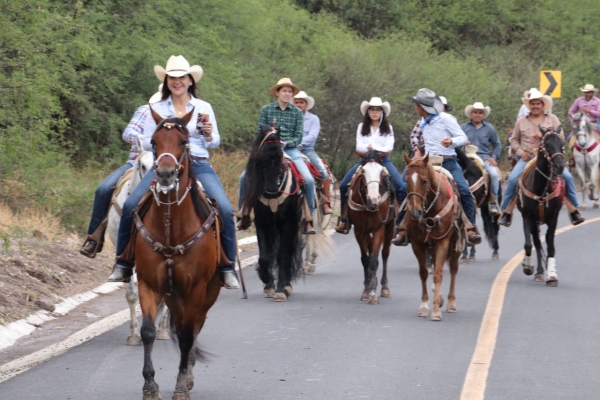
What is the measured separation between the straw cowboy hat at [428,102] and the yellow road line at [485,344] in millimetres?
2493

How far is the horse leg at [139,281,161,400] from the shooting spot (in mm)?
7973

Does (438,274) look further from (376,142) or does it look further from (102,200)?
(102,200)

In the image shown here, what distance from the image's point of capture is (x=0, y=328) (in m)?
10.8

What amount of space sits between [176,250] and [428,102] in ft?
20.8

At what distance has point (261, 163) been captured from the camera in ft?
44.4

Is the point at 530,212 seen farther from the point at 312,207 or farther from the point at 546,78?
the point at 546,78

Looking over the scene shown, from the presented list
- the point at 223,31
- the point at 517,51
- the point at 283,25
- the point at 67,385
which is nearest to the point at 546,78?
the point at 283,25

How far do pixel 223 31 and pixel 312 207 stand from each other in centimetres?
1212

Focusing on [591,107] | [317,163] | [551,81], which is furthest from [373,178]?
[551,81]

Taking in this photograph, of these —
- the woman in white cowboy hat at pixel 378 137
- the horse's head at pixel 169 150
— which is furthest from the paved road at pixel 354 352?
the horse's head at pixel 169 150

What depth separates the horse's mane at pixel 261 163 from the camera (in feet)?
43.8

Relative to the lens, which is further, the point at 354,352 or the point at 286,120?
the point at 286,120

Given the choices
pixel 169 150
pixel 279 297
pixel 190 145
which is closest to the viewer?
pixel 169 150

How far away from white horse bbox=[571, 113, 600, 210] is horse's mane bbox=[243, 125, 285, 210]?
612 inches
